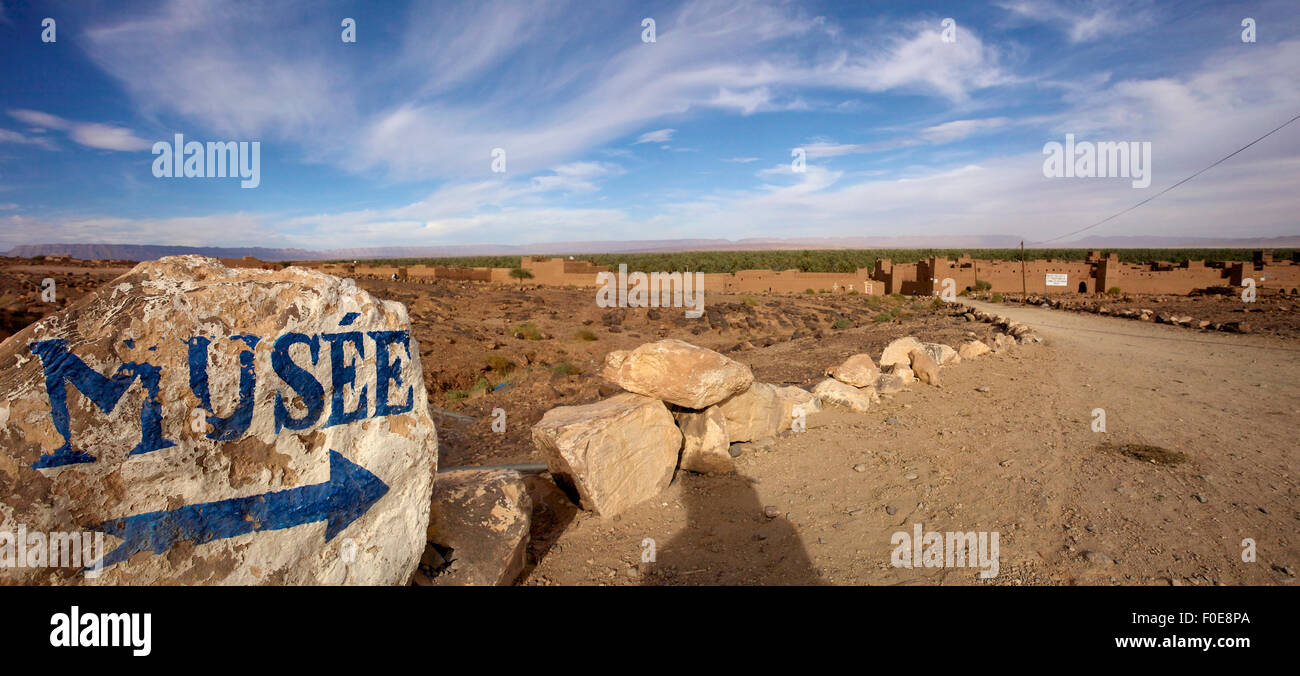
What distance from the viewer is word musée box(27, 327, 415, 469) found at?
2062 mm

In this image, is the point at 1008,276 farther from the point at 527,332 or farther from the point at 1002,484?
the point at 1002,484

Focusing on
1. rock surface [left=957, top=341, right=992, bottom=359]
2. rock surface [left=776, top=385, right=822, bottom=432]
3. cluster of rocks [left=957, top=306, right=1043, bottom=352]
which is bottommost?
rock surface [left=776, top=385, right=822, bottom=432]

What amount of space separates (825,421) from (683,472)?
82.5 inches

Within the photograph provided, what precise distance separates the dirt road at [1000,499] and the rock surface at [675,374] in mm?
794

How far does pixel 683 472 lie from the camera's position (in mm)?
5527

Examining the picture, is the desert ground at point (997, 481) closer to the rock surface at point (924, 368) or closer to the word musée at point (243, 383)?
the rock surface at point (924, 368)

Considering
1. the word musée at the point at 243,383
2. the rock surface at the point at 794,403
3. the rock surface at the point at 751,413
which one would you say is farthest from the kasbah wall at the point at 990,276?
the word musée at the point at 243,383

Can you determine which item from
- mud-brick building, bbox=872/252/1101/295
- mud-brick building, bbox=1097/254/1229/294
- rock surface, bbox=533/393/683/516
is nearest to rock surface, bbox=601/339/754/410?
rock surface, bbox=533/393/683/516

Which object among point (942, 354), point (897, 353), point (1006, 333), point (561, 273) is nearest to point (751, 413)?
point (897, 353)

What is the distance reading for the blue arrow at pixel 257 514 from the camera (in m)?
2.16

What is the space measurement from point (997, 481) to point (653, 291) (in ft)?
94.5

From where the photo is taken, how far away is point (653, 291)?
109ft
